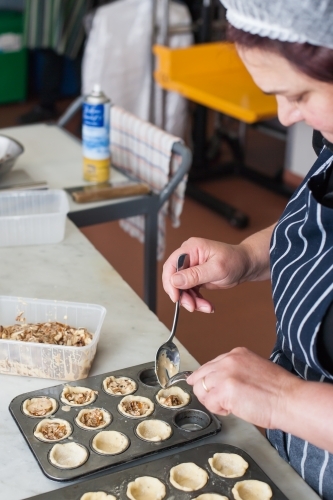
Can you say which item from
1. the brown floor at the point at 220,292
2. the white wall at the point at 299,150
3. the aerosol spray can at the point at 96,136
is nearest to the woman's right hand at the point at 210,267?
the aerosol spray can at the point at 96,136

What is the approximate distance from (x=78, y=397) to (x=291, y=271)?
399 millimetres

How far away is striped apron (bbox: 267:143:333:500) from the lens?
3.16ft

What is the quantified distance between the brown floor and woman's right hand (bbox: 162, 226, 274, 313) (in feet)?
4.11

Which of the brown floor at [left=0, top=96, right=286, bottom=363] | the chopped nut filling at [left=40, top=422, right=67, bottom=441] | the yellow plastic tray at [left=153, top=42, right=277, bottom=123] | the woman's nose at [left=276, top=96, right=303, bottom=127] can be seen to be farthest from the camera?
the yellow plastic tray at [left=153, top=42, right=277, bottom=123]

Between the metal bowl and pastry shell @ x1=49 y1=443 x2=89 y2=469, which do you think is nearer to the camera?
pastry shell @ x1=49 y1=443 x2=89 y2=469

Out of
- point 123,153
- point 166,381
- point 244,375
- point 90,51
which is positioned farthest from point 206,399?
point 90,51

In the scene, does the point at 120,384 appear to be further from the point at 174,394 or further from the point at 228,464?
the point at 228,464

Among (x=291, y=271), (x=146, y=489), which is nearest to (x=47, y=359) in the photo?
(x=146, y=489)

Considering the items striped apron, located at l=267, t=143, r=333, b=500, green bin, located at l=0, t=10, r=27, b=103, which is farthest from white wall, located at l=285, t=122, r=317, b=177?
striped apron, located at l=267, t=143, r=333, b=500

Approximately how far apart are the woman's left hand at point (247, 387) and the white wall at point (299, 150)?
3.04 m

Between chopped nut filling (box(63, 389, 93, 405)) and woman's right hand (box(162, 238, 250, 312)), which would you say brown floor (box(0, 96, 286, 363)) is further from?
chopped nut filling (box(63, 389, 93, 405))

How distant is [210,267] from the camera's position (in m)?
1.19

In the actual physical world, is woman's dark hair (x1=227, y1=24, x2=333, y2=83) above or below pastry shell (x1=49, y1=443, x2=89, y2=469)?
above

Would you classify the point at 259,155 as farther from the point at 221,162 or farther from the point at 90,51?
the point at 90,51
